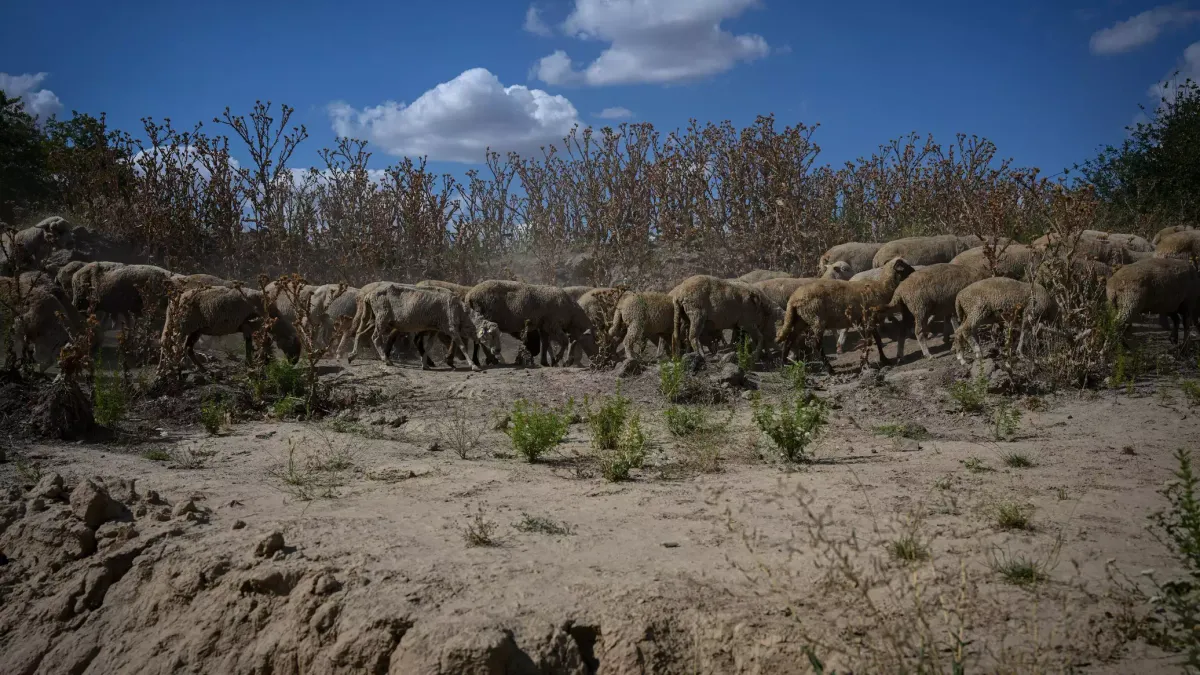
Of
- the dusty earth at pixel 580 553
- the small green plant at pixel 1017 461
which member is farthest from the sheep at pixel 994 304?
the small green plant at pixel 1017 461

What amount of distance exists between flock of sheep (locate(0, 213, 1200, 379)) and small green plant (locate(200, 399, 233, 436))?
58.6 inches

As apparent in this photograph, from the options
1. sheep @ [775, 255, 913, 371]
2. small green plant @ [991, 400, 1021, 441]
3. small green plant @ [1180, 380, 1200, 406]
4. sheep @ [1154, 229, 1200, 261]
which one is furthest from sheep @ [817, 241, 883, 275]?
small green plant @ [991, 400, 1021, 441]

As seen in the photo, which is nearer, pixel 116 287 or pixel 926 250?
pixel 116 287

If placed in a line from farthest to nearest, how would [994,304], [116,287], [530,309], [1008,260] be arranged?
[116,287] → [530,309] → [1008,260] → [994,304]

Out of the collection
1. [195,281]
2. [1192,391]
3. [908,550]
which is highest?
[195,281]

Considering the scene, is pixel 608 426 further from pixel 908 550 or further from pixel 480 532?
pixel 908 550

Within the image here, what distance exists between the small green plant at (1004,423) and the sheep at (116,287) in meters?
13.2

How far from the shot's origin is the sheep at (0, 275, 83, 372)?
1135 centimetres

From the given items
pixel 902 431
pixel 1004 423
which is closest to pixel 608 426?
pixel 902 431

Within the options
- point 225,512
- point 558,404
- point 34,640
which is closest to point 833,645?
point 225,512

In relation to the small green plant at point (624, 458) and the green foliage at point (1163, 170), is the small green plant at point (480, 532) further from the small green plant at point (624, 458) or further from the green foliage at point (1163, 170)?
the green foliage at point (1163, 170)

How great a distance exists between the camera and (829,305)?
12977 millimetres

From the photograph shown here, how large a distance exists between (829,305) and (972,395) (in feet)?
13.2

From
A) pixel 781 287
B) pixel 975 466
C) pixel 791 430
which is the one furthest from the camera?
pixel 781 287
